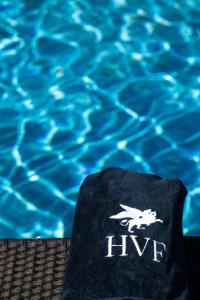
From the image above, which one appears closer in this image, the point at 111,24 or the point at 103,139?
the point at 103,139

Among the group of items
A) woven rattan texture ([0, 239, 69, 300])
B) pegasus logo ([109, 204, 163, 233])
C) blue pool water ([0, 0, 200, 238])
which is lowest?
woven rattan texture ([0, 239, 69, 300])

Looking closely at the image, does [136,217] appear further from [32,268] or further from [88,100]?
[88,100]

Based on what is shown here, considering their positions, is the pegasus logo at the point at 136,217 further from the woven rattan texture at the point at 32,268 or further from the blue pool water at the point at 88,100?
the blue pool water at the point at 88,100

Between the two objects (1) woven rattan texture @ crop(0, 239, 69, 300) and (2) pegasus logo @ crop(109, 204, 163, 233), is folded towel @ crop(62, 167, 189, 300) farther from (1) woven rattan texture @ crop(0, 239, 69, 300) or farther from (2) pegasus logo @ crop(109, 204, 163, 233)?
(1) woven rattan texture @ crop(0, 239, 69, 300)

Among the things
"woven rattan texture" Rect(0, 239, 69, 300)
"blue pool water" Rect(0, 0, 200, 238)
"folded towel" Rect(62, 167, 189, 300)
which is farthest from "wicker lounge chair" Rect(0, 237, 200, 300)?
"blue pool water" Rect(0, 0, 200, 238)

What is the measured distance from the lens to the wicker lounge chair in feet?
6.88

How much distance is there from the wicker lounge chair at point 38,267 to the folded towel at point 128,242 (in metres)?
0.16

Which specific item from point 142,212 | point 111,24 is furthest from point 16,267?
point 111,24

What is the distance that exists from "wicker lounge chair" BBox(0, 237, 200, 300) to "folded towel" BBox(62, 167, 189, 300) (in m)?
0.16

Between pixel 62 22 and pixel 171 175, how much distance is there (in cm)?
129

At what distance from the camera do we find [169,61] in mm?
3566

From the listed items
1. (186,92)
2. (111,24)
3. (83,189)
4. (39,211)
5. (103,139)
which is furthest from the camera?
(111,24)

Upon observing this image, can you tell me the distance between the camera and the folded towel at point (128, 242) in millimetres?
1903

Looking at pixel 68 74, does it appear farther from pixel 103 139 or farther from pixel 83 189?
pixel 83 189
